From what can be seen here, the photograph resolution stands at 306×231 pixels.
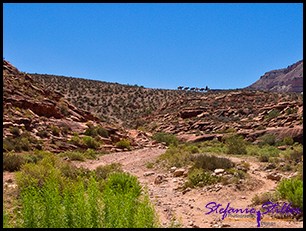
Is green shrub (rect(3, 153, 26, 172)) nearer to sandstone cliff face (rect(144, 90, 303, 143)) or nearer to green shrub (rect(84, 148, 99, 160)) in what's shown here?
green shrub (rect(84, 148, 99, 160))

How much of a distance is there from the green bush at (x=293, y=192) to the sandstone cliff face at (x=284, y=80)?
112975mm

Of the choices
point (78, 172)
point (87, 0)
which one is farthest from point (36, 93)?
point (87, 0)

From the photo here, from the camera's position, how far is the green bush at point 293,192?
22.2 ft

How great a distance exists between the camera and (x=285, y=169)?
11969 millimetres

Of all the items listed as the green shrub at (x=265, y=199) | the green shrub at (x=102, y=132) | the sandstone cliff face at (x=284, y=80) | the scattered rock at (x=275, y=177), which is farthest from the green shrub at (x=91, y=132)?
the sandstone cliff face at (x=284, y=80)

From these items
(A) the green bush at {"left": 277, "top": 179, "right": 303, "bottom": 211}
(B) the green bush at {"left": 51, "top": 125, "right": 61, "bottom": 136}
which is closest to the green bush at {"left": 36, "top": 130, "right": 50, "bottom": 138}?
(B) the green bush at {"left": 51, "top": 125, "right": 61, "bottom": 136}

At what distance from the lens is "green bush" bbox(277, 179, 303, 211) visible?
677 cm

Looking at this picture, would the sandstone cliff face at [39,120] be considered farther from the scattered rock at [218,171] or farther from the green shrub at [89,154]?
the scattered rock at [218,171]

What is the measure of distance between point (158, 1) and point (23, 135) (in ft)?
54.6

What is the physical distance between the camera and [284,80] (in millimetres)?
131875

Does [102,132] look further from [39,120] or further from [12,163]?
[12,163]

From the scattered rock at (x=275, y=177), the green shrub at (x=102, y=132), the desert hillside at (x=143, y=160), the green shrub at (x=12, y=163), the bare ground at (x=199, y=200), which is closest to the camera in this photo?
the desert hillside at (x=143, y=160)

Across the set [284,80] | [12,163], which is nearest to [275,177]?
[12,163]

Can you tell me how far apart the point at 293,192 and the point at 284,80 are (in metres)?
135
